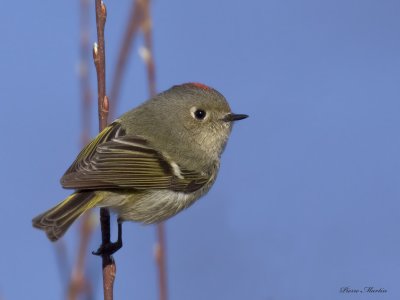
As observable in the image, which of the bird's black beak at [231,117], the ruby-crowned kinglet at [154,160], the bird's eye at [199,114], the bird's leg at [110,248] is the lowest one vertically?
the bird's leg at [110,248]

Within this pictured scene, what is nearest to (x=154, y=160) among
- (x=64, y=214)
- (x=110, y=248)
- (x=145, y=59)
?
(x=110, y=248)

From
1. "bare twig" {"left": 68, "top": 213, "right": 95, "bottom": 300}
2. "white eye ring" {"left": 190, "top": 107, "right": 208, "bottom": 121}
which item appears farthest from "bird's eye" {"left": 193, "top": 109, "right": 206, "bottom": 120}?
"bare twig" {"left": 68, "top": 213, "right": 95, "bottom": 300}

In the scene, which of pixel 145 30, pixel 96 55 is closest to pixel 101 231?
pixel 96 55

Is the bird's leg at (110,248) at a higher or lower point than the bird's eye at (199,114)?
lower

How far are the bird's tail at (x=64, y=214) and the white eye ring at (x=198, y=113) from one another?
66cm

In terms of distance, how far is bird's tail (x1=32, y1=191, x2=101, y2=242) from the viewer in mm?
1540

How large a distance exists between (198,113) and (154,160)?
330mm

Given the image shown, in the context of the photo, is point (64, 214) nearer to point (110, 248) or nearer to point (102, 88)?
point (110, 248)

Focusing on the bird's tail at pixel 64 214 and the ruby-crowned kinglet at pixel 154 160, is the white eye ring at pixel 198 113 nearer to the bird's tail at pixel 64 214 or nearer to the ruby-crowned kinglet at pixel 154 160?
the ruby-crowned kinglet at pixel 154 160

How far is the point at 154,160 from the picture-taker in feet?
7.17

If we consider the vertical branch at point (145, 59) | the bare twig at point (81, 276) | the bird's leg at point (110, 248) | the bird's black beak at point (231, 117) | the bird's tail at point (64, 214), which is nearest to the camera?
the bare twig at point (81, 276)

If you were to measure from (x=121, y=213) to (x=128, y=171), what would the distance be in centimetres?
16

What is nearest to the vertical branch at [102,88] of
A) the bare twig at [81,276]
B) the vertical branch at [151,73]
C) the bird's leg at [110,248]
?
the bird's leg at [110,248]

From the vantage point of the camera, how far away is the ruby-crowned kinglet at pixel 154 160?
1.88m
